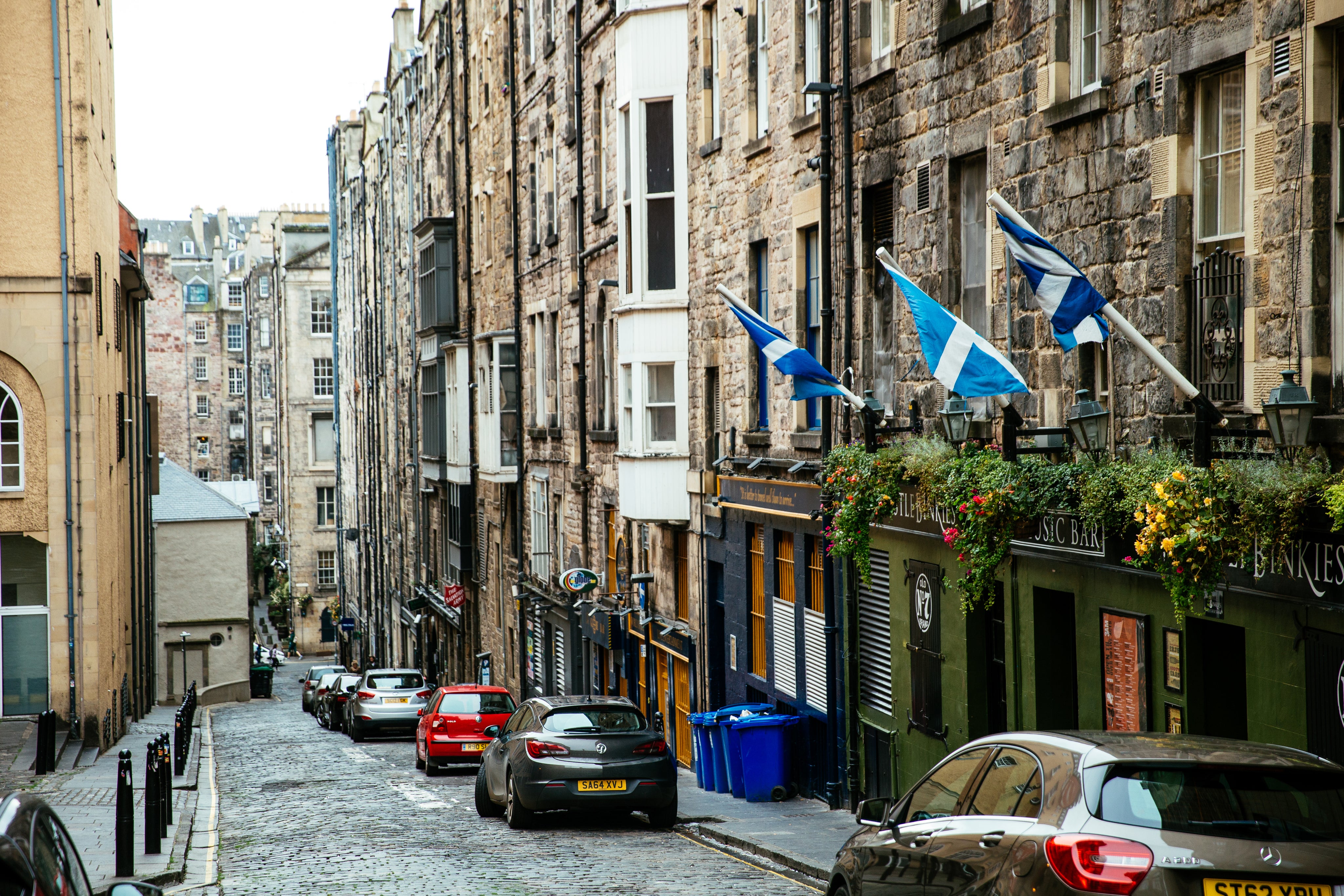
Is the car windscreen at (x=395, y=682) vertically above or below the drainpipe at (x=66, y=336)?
below

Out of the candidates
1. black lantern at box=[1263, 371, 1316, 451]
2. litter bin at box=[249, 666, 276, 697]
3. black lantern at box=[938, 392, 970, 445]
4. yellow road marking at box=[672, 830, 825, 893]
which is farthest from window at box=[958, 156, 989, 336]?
litter bin at box=[249, 666, 276, 697]

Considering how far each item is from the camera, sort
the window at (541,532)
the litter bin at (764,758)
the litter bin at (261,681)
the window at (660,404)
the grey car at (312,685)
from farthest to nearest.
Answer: the litter bin at (261,681) → the grey car at (312,685) → the window at (541,532) → the window at (660,404) → the litter bin at (764,758)

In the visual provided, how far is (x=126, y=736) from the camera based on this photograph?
28906 millimetres

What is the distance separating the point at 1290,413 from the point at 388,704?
25090mm

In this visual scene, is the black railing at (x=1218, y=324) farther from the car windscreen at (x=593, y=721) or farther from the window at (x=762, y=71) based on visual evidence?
the window at (x=762, y=71)

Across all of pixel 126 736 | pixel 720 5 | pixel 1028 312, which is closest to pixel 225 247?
pixel 126 736

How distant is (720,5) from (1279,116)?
12842mm

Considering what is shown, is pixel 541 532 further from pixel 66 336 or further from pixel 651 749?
pixel 651 749

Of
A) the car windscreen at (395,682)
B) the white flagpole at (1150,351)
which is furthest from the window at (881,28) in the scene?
the car windscreen at (395,682)

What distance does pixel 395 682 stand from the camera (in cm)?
3155

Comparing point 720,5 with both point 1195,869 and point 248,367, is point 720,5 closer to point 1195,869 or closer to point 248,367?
point 1195,869

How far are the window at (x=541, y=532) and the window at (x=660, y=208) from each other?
10419 mm

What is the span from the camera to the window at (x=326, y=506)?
3366 inches

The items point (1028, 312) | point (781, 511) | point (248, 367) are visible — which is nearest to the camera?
point (1028, 312)
